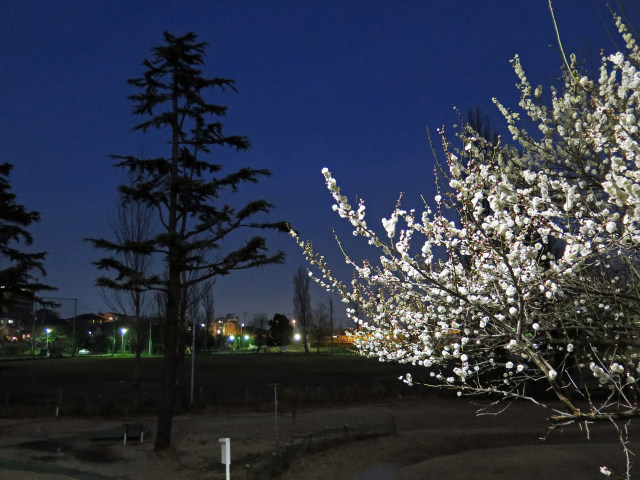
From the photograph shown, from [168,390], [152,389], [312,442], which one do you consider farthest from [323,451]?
[152,389]

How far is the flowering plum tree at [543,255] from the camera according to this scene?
3.79 metres

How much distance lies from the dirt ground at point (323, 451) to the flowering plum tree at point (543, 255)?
6.59 m

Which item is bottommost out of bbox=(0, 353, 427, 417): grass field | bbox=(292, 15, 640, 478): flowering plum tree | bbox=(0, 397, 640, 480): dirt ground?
bbox=(0, 397, 640, 480): dirt ground

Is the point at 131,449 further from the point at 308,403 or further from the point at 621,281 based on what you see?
the point at 621,281

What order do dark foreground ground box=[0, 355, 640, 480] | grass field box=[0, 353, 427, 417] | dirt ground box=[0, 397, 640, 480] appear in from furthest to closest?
grass field box=[0, 353, 427, 417] → dark foreground ground box=[0, 355, 640, 480] → dirt ground box=[0, 397, 640, 480]

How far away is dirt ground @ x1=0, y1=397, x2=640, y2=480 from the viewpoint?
11672mm

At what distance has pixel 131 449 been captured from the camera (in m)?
13.8

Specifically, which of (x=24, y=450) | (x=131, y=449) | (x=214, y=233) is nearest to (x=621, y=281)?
(x=214, y=233)

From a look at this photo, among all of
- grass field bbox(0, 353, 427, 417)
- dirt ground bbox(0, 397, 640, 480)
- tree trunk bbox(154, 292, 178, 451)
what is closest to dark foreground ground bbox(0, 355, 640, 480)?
dirt ground bbox(0, 397, 640, 480)

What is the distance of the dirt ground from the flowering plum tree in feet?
21.6

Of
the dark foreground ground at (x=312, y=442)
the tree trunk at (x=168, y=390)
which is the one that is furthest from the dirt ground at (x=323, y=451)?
the tree trunk at (x=168, y=390)

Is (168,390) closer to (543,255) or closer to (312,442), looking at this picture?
(312,442)

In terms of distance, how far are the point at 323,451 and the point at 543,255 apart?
10.1 metres

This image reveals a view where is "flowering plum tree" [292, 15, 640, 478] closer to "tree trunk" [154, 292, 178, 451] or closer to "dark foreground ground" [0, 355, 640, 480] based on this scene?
"dark foreground ground" [0, 355, 640, 480]
